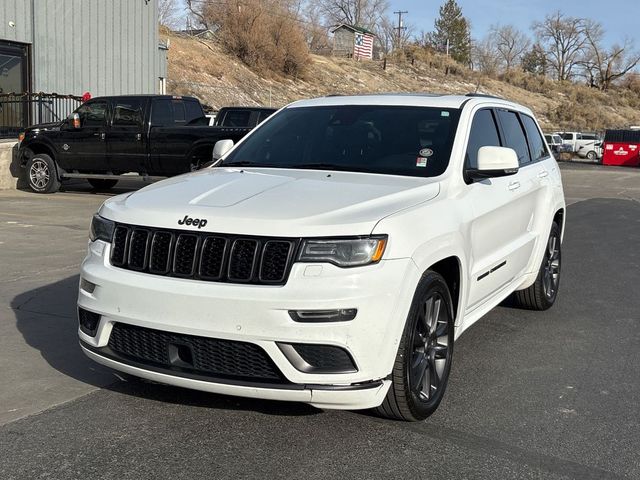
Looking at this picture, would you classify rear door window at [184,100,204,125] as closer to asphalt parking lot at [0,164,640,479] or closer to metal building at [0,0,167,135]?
metal building at [0,0,167,135]

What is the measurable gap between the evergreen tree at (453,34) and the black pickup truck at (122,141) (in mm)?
83281

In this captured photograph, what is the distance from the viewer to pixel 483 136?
5.57 meters

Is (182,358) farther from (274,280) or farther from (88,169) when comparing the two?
(88,169)

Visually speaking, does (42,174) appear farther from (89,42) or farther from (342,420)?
(342,420)

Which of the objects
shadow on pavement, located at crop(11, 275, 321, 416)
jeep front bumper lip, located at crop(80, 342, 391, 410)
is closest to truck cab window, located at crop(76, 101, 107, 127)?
shadow on pavement, located at crop(11, 275, 321, 416)

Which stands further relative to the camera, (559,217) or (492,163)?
(559,217)

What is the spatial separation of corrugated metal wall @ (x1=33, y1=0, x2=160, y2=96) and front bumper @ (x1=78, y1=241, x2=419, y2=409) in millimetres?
18459

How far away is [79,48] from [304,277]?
20009mm

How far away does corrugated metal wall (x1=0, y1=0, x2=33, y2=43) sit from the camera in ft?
62.8

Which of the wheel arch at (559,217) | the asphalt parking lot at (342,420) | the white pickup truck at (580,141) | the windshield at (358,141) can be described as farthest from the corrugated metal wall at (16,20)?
the white pickup truck at (580,141)

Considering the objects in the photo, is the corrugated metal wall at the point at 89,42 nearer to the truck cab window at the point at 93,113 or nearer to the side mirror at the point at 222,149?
the truck cab window at the point at 93,113

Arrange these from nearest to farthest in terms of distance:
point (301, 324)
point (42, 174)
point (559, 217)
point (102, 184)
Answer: point (301, 324) < point (559, 217) < point (42, 174) < point (102, 184)

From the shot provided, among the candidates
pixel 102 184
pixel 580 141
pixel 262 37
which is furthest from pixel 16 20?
pixel 580 141

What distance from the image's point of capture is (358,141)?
5289mm
